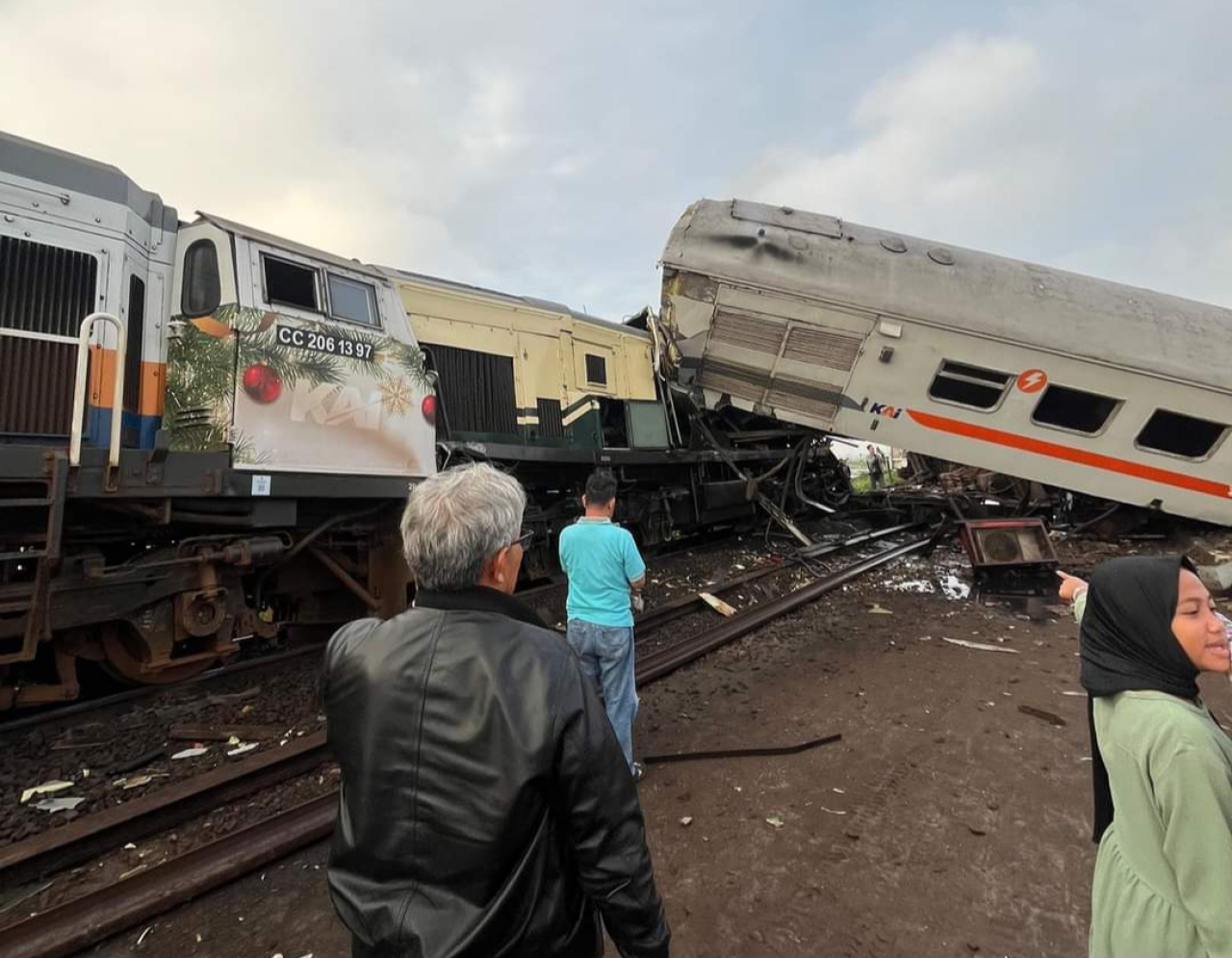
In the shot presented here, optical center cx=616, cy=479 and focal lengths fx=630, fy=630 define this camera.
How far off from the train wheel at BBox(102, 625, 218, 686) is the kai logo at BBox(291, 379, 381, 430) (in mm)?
1912

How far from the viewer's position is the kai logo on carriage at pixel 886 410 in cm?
809

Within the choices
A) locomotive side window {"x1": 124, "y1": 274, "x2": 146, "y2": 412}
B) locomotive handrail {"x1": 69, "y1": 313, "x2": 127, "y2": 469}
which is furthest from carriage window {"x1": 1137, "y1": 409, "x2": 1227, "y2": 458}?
locomotive side window {"x1": 124, "y1": 274, "x2": 146, "y2": 412}

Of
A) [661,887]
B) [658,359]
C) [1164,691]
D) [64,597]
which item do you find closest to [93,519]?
[64,597]

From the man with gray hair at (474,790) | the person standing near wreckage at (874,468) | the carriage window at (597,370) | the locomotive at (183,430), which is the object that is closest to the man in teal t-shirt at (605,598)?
the man with gray hair at (474,790)

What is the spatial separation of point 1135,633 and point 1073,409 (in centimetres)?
778

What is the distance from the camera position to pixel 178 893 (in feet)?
8.84

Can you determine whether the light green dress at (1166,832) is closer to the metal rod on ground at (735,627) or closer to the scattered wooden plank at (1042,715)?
the scattered wooden plank at (1042,715)

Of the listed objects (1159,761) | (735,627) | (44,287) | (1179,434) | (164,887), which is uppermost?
(44,287)

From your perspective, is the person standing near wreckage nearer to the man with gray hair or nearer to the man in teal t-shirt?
the man in teal t-shirt

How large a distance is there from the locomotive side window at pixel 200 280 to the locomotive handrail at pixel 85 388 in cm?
79

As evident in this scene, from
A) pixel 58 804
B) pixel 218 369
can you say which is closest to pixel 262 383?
pixel 218 369

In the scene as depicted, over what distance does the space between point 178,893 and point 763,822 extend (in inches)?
106

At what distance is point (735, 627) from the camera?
250 inches

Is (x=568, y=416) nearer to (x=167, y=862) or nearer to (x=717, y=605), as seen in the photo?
(x=717, y=605)
